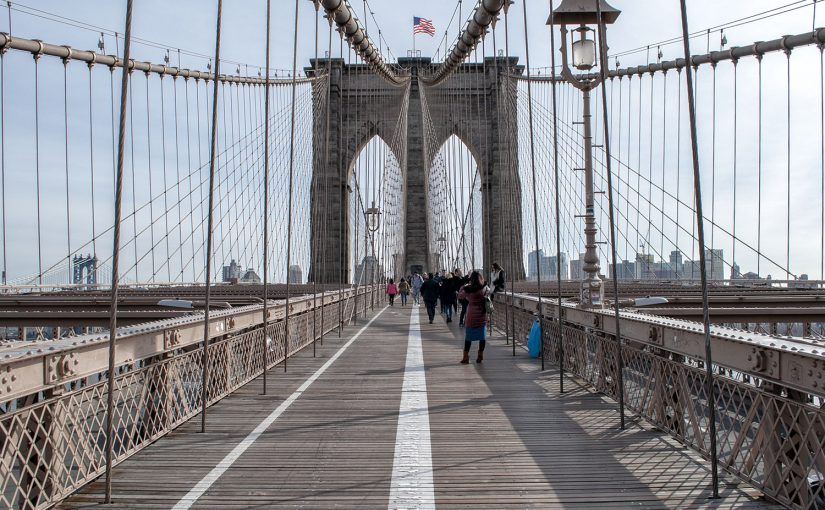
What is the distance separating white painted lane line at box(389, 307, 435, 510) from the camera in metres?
3.55

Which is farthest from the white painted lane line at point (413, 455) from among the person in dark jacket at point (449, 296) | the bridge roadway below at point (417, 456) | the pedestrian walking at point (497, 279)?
the person in dark jacket at point (449, 296)

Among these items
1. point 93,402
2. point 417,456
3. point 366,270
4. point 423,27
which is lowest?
point 417,456

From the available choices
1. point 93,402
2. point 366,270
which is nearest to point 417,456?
point 93,402

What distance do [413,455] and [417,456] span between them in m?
0.03

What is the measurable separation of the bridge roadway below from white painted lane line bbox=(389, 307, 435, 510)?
0.01 meters

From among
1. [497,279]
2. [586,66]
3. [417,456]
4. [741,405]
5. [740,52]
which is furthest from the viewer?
[740,52]

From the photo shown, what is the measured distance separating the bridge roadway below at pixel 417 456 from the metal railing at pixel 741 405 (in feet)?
→ 0.41

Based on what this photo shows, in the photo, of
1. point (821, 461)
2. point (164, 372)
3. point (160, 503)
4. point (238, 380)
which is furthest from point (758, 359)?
point (238, 380)

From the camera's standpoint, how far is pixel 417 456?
4359 mm

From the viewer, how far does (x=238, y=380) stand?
276 inches

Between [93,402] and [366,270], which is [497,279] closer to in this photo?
[93,402]

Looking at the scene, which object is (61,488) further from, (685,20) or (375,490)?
(685,20)

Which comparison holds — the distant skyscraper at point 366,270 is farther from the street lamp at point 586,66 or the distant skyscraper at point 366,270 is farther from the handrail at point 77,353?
the handrail at point 77,353

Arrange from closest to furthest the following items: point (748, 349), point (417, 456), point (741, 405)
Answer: point (748, 349), point (741, 405), point (417, 456)
